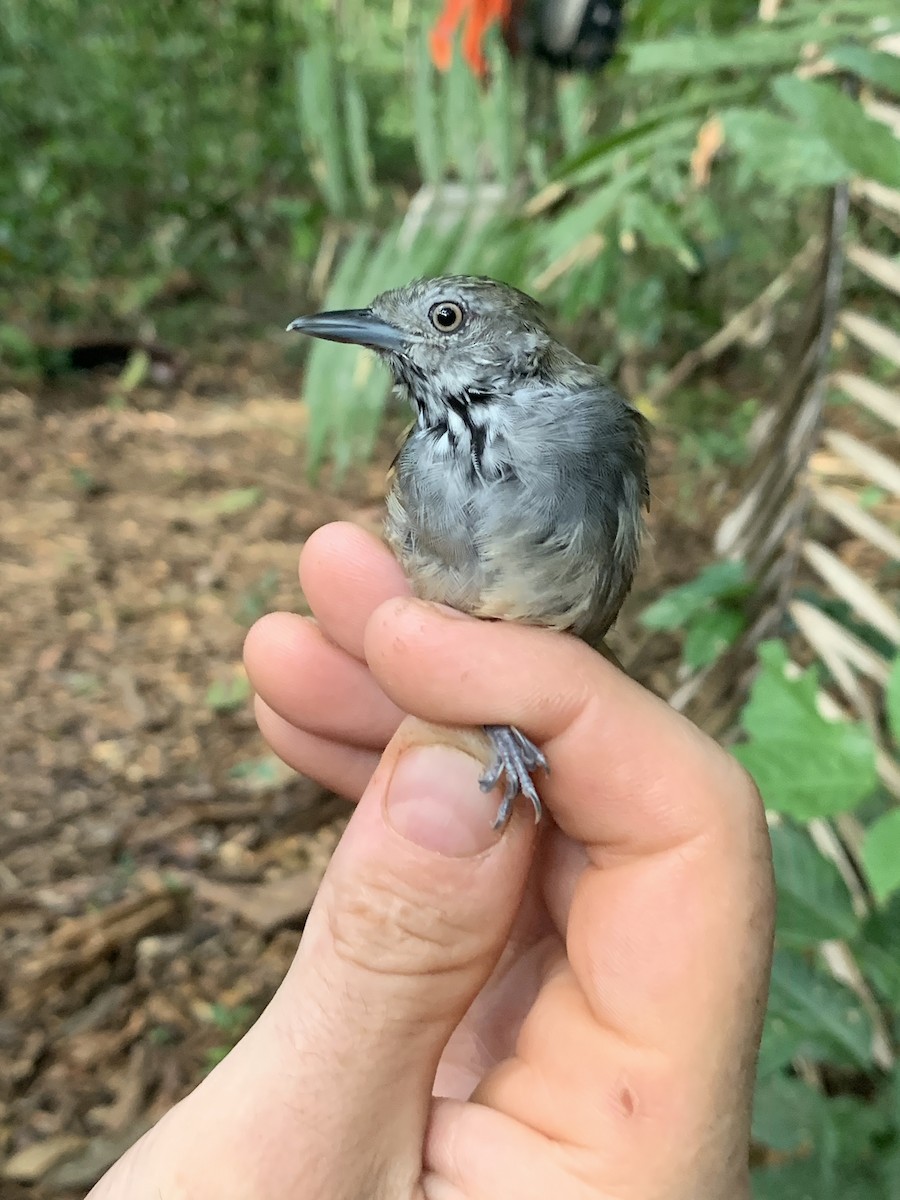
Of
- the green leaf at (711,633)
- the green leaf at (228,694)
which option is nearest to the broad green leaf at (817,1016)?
the green leaf at (711,633)

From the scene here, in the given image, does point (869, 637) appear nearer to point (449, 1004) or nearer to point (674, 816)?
point (674, 816)

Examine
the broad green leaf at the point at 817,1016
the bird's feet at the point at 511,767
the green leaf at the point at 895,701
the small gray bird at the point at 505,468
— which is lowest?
the broad green leaf at the point at 817,1016

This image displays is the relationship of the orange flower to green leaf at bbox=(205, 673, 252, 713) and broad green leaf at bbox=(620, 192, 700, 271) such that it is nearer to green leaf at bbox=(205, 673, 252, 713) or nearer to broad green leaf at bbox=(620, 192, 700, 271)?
broad green leaf at bbox=(620, 192, 700, 271)

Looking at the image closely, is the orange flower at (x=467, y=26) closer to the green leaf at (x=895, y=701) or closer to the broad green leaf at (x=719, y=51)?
the broad green leaf at (x=719, y=51)

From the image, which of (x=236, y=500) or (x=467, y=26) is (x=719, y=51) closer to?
(x=467, y=26)

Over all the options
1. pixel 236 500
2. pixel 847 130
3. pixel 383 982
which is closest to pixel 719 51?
pixel 847 130

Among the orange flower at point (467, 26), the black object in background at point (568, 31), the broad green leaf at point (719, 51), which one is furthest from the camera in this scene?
the black object in background at point (568, 31)

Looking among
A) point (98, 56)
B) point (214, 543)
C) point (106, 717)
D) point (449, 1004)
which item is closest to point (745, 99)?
point (449, 1004)
